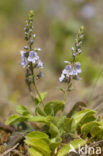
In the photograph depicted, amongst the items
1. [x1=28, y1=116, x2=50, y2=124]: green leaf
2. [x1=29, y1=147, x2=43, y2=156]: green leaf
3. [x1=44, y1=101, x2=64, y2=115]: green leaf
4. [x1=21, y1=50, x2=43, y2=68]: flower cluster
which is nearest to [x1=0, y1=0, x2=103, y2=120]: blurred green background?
[x1=44, y1=101, x2=64, y2=115]: green leaf

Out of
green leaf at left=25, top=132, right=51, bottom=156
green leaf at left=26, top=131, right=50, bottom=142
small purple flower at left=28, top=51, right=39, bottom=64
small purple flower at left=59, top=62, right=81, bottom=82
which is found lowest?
green leaf at left=25, top=132, right=51, bottom=156

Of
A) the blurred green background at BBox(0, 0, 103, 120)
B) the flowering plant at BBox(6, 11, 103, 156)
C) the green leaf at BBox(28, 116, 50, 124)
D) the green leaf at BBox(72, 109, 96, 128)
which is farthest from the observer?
the blurred green background at BBox(0, 0, 103, 120)

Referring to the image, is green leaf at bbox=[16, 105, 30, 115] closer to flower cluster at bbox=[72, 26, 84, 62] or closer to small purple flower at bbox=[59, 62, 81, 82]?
small purple flower at bbox=[59, 62, 81, 82]

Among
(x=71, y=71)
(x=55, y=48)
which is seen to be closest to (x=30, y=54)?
(x=71, y=71)

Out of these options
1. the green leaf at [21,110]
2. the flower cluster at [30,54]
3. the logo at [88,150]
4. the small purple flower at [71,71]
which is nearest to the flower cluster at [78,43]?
the small purple flower at [71,71]

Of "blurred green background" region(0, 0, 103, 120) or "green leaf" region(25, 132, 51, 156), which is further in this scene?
"blurred green background" region(0, 0, 103, 120)

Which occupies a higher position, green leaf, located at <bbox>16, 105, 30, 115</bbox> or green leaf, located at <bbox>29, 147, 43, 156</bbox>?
green leaf, located at <bbox>16, 105, 30, 115</bbox>

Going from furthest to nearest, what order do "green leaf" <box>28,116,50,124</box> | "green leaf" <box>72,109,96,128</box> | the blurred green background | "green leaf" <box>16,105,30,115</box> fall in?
the blurred green background → "green leaf" <box>16,105,30,115</box> → "green leaf" <box>72,109,96,128</box> → "green leaf" <box>28,116,50,124</box>
